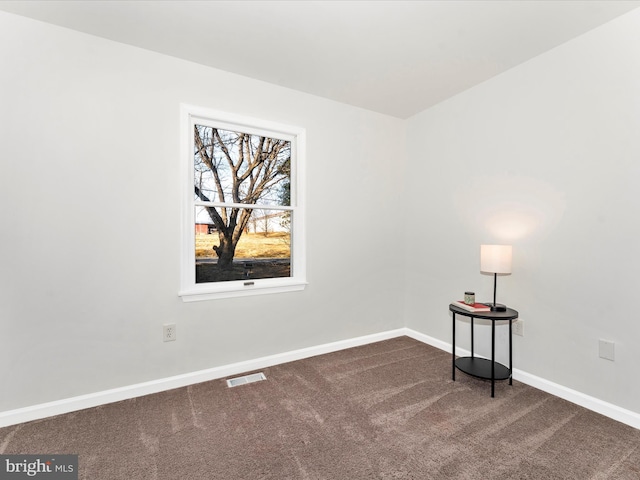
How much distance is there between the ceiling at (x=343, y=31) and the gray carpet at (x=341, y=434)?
2.67m

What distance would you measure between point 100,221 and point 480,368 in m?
3.21

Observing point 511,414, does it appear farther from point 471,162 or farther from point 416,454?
point 471,162

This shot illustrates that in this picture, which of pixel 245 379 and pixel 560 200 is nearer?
pixel 560 200

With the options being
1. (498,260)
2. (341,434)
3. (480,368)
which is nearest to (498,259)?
(498,260)

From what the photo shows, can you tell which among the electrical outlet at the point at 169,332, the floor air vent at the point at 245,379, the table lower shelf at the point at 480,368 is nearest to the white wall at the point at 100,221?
the electrical outlet at the point at 169,332

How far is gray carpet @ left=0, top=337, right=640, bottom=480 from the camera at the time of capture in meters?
1.67

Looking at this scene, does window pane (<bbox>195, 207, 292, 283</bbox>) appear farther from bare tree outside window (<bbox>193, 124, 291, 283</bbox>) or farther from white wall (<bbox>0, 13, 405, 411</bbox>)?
white wall (<bbox>0, 13, 405, 411</bbox>)

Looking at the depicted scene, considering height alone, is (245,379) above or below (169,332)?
below

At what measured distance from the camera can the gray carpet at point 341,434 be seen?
5.49ft

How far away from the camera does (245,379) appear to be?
8.84ft

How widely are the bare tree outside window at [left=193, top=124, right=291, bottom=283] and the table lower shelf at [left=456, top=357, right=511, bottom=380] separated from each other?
1805 mm

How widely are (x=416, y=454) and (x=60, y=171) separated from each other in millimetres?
2899

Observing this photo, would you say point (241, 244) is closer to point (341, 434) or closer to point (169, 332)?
point (169, 332)

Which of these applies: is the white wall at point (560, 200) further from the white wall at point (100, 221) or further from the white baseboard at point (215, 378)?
the white wall at point (100, 221)
